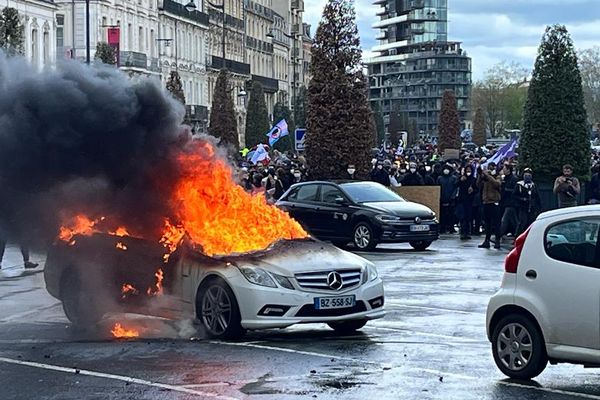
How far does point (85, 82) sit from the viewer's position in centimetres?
1476

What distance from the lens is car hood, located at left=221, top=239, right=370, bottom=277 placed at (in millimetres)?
13055

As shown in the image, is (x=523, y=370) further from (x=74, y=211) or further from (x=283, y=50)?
(x=283, y=50)

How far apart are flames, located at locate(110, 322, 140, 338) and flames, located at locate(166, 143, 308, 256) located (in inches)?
50.0

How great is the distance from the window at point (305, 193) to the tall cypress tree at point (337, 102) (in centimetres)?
797

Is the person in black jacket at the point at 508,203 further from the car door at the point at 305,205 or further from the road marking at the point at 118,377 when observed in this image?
the road marking at the point at 118,377

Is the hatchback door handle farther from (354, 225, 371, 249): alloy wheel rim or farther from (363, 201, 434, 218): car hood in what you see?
(354, 225, 371, 249): alloy wheel rim

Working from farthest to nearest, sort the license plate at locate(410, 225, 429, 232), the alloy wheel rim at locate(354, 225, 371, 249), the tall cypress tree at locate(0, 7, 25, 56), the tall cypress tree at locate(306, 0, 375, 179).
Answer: the tall cypress tree at locate(0, 7, 25, 56) → the tall cypress tree at locate(306, 0, 375, 179) → the alloy wheel rim at locate(354, 225, 371, 249) → the license plate at locate(410, 225, 429, 232)

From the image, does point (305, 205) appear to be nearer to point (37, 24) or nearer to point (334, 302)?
point (334, 302)

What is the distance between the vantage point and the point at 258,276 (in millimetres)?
12922

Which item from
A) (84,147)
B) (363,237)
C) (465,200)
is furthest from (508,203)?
(84,147)

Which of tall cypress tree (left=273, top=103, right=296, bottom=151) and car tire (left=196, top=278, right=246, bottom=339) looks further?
tall cypress tree (left=273, top=103, right=296, bottom=151)

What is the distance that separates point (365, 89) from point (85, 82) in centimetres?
2278

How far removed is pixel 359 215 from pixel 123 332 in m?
12.8

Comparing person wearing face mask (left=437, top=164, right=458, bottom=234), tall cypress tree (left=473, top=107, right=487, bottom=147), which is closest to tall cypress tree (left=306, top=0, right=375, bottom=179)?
person wearing face mask (left=437, top=164, right=458, bottom=234)
